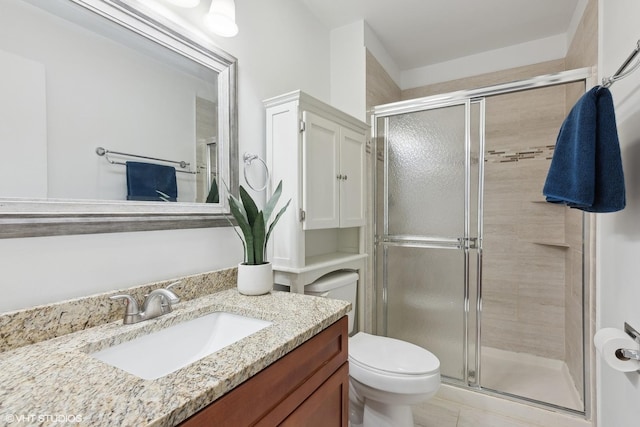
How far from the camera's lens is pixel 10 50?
0.77m

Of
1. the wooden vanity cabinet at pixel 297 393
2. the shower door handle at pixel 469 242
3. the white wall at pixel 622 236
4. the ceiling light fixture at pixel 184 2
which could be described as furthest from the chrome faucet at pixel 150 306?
the shower door handle at pixel 469 242

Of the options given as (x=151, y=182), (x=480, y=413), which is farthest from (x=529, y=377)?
(x=151, y=182)

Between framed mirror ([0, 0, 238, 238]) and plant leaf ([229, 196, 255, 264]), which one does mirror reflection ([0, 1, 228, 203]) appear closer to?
framed mirror ([0, 0, 238, 238])

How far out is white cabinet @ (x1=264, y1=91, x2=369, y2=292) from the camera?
1461 mm

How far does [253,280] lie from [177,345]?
0.33 m

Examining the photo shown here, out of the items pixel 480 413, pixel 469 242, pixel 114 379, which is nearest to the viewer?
pixel 114 379

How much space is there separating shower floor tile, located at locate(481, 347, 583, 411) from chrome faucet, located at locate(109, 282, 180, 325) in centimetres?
201

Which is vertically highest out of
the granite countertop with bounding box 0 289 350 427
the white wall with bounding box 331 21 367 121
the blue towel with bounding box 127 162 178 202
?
the white wall with bounding box 331 21 367 121

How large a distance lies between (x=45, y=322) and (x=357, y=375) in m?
1.16

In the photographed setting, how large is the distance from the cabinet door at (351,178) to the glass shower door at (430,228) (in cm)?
36

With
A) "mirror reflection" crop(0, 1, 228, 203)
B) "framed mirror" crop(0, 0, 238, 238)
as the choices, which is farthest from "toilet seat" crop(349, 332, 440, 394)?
"mirror reflection" crop(0, 1, 228, 203)

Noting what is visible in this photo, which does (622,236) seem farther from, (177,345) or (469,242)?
(177,345)

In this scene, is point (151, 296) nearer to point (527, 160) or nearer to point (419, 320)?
point (419, 320)

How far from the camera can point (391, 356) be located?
1.45 meters
